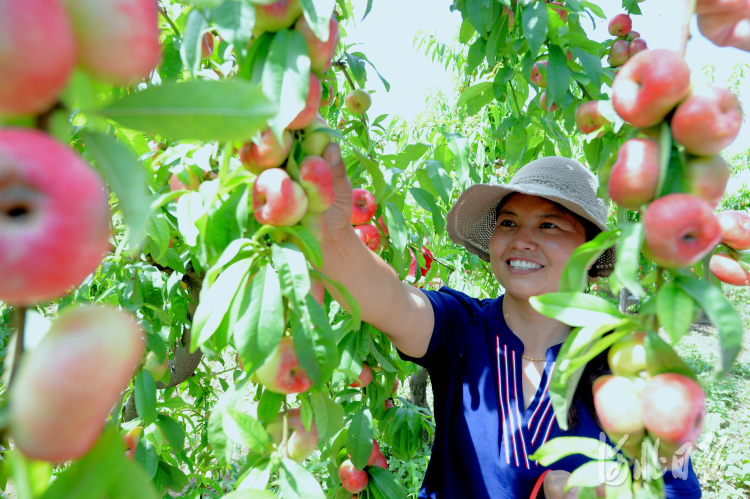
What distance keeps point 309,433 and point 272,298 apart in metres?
0.23

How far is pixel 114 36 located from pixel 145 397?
101 centimetres

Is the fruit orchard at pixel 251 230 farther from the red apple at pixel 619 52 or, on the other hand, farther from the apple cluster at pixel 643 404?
the red apple at pixel 619 52

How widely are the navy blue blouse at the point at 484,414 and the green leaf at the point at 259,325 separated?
3.06 feet

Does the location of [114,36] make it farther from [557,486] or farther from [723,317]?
[557,486]

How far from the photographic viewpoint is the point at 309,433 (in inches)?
25.4

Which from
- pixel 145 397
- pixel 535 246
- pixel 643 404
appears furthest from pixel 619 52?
pixel 145 397

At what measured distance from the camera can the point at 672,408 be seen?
15.7 inches

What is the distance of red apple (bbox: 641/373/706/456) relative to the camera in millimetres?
396

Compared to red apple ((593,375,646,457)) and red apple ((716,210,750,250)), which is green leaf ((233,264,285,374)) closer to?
red apple ((593,375,646,457))

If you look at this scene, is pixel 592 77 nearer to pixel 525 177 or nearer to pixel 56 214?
pixel 525 177

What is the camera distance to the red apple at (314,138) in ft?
2.05

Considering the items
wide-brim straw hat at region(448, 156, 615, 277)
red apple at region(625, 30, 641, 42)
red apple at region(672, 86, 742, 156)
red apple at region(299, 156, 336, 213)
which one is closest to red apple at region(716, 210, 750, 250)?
red apple at region(672, 86, 742, 156)

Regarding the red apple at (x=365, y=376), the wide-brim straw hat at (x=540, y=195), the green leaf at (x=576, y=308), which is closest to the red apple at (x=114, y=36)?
the green leaf at (x=576, y=308)

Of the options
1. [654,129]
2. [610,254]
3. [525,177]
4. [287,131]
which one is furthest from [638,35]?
[287,131]
